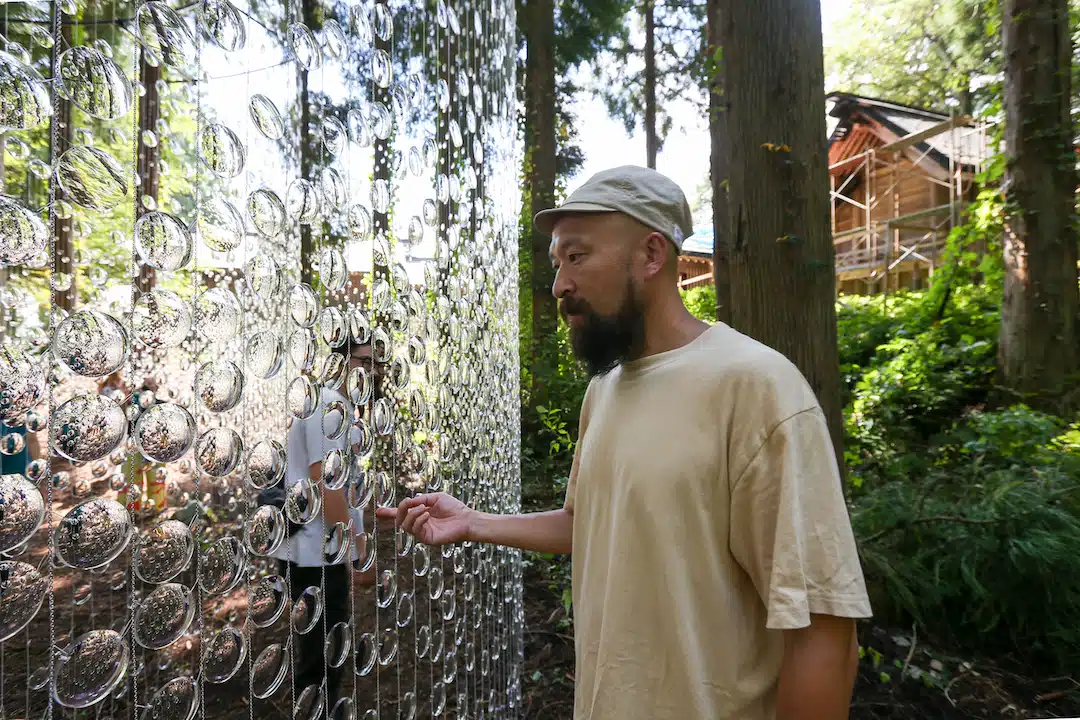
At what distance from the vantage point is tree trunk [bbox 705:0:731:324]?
312 cm

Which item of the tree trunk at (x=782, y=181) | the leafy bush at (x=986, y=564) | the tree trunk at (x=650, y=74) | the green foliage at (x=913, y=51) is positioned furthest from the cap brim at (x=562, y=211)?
the green foliage at (x=913, y=51)

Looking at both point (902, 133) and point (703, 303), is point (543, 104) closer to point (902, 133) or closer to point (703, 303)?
point (703, 303)

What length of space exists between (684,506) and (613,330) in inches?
14.8

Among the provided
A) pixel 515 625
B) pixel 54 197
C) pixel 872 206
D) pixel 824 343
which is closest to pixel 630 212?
pixel 54 197

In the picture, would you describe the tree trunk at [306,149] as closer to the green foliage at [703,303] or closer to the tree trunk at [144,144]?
the tree trunk at [144,144]

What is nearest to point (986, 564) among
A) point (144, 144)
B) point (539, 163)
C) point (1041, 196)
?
point (144, 144)

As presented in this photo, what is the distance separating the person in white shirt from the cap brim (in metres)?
0.58

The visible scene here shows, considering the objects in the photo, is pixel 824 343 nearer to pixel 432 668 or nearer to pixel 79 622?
pixel 432 668

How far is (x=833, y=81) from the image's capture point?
20.1 m

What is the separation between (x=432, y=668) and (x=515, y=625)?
4.80ft

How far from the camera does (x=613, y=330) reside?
1.34m

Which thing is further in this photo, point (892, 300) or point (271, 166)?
point (892, 300)

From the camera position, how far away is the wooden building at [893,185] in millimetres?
13312

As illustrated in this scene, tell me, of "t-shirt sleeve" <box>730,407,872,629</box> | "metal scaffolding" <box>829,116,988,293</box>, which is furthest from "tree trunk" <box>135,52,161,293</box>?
"metal scaffolding" <box>829,116,988,293</box>
